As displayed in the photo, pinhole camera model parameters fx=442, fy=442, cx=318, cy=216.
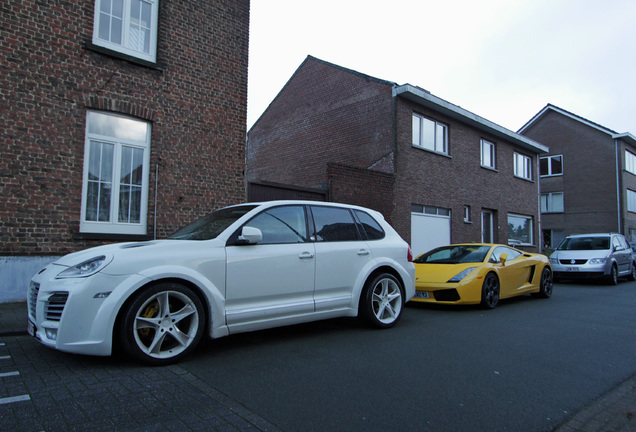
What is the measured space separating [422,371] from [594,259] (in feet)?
38.7

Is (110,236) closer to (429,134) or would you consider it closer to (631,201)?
(429,134)

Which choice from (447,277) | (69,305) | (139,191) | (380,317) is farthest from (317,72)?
(69,305)

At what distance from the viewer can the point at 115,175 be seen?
849 cm

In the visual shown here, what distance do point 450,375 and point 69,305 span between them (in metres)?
3.40

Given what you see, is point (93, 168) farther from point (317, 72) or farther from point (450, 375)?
point (317, 72)

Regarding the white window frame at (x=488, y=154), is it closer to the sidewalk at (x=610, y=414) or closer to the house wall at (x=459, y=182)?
the house wall at (x=459, y=182)

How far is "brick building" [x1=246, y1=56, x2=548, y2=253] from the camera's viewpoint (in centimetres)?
1449

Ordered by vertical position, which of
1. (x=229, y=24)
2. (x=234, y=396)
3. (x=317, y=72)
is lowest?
(x=234, y=396)

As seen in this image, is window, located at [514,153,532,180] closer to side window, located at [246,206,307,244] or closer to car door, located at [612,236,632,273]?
car door, located at [612,236,632,273]

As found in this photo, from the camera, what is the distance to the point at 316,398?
11.1ft

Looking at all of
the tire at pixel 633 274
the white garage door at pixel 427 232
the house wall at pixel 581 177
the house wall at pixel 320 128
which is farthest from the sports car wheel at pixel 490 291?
the house wall at pixel 581 177

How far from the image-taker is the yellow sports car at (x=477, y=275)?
25.0ft

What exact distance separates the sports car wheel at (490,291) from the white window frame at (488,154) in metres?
12.0

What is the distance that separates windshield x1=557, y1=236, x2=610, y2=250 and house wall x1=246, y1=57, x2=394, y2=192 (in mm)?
6566
